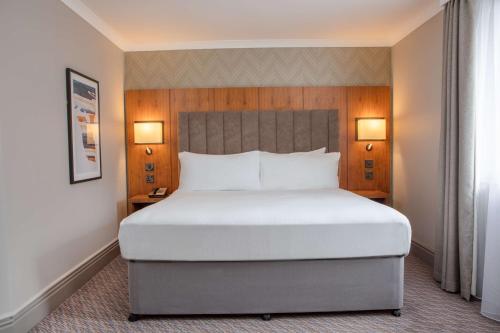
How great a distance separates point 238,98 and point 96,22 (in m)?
1.85

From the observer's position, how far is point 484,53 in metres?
2.70

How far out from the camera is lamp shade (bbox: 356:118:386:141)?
443cm

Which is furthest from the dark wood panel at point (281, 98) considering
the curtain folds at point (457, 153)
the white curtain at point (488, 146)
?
the white curtain at point (488, 146)

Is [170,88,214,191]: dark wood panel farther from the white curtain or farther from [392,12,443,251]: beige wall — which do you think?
the white curtain

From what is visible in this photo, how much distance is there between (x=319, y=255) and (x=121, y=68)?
3.59 metres

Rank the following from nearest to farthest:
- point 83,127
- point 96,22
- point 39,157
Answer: point 39,157 < point 83,127 < point 96,22

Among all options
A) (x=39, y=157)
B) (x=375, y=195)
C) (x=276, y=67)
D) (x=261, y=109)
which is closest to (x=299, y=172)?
(x=375, y=195)

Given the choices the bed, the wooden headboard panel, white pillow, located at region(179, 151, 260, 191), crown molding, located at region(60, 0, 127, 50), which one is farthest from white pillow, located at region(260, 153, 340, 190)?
crown molding, located at region(60, 0, 127, 50)

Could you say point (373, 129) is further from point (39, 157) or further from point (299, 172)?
point (39, 157)

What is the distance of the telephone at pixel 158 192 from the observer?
4250 mm

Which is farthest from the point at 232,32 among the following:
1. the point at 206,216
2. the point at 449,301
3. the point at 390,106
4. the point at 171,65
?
the point at 449,301

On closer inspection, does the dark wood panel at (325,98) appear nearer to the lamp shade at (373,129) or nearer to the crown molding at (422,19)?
the lamp shade at (373,129)

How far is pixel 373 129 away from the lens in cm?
443

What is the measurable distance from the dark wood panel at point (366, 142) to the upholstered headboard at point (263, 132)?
0.95 ft
